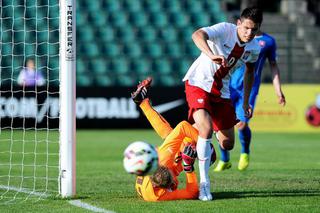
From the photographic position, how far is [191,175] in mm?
8117

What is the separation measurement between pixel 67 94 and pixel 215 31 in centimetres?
178

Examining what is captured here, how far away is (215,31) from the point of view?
8023 mm

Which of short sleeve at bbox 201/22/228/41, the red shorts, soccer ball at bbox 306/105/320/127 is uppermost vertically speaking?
short sleeve at bbox 201/22/228/41

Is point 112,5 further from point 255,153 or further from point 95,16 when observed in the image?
point 255,153

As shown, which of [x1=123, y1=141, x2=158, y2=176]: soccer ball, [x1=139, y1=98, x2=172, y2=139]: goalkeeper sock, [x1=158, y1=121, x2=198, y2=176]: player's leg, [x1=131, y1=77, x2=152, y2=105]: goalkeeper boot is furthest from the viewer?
[x1=139, y1=98, x2=172, y2=139]: goalkeeper sock

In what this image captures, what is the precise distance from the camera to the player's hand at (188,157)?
811 centimetres

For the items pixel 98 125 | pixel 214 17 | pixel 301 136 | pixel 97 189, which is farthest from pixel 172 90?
pixel 97 189

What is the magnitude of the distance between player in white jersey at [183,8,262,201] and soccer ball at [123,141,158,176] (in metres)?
1.15

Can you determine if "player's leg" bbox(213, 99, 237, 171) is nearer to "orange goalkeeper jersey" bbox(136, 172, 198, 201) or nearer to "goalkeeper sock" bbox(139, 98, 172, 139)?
"goalkeeper sock" bbox(139, 98, 172, 139)

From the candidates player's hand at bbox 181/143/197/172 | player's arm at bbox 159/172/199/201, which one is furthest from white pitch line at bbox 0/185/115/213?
player's hand at bbox 181/143/197/172

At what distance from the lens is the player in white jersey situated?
8.02 m

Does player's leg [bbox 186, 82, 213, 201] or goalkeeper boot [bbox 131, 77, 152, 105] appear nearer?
player's leg [bbox 186, 82, 213, 201]

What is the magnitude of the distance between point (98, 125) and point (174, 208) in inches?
562

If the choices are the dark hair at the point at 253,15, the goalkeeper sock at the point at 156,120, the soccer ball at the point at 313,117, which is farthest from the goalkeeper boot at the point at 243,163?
the soccer ball at the point at 313,117
